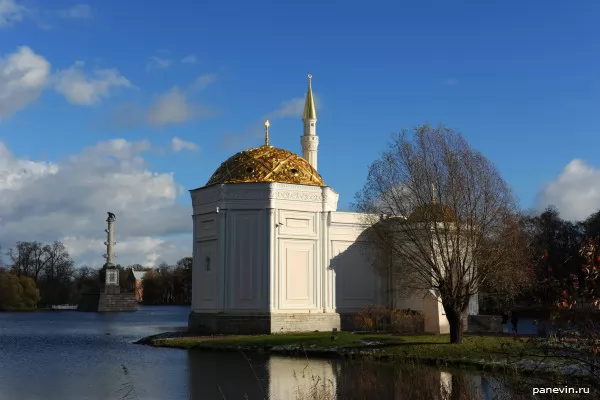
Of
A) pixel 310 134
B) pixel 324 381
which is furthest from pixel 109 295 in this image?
pixel 324 381

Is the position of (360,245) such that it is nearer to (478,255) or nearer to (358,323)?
(358,323)

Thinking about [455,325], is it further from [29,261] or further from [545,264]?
[29,261]

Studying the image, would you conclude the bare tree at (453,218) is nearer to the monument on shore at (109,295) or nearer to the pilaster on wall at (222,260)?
the pilaster on wall at (222,260)

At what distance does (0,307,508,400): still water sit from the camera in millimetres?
13547

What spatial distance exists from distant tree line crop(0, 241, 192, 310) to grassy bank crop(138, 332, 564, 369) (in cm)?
6195

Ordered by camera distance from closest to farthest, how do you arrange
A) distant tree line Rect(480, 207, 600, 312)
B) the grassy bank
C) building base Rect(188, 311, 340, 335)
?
1. distant tree line Rect(480, 207, 600, 312)
2. the grassy bank
3. building base Rect(188, 311, 340, 335)

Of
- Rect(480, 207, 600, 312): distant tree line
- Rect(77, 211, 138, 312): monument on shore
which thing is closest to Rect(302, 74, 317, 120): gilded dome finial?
Rect(480, 207, 600, 312): distant tree line

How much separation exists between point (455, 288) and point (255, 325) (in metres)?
11.1

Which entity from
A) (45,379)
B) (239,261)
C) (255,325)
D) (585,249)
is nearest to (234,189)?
(239,261)

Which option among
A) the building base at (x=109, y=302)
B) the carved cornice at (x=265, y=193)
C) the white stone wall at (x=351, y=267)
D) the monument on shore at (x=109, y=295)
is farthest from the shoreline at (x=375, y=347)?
the building base at (x=109, y=302)

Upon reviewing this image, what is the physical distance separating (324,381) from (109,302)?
8201 cm

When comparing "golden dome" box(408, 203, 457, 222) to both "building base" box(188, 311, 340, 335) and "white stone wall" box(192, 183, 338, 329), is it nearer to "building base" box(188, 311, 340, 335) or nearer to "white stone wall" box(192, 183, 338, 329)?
"white stone wall" box(192, 183, 338, 329)

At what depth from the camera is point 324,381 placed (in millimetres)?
12695

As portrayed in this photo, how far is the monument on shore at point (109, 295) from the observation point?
279 feet
